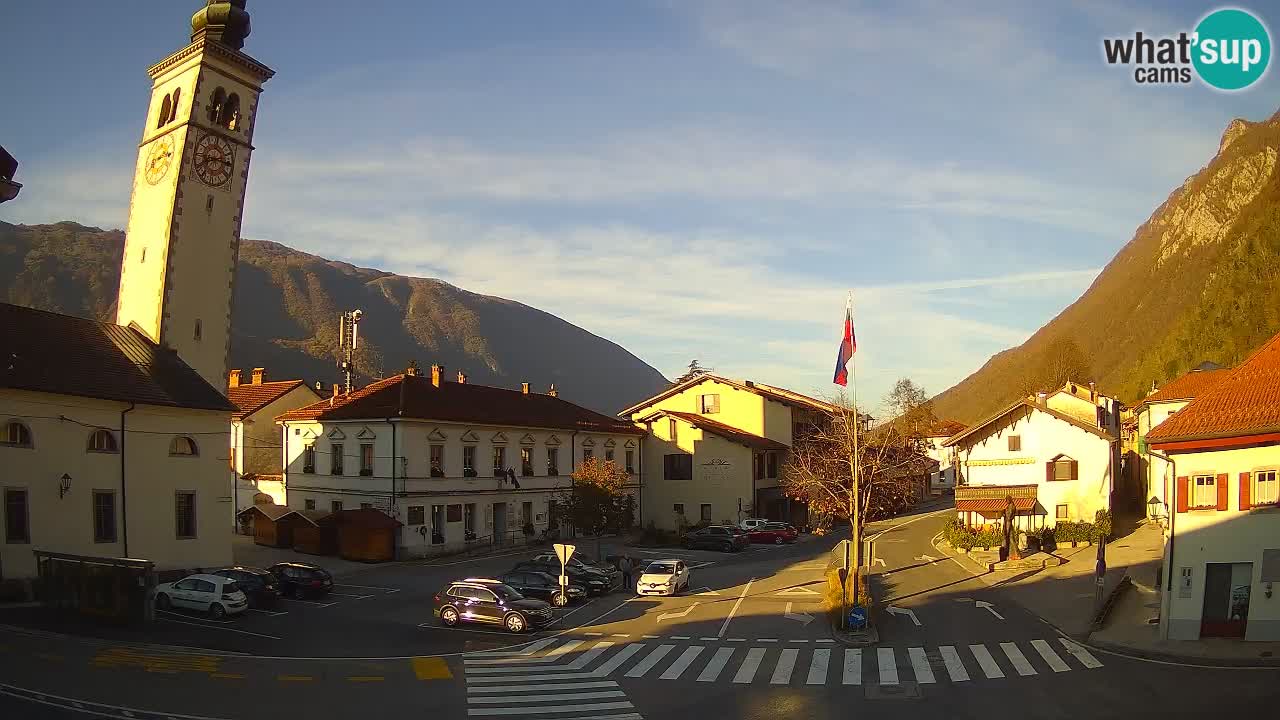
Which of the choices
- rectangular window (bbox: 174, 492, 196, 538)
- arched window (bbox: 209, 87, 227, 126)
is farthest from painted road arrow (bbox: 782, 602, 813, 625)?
arched window (bbox: 209, 87, 227, 126)

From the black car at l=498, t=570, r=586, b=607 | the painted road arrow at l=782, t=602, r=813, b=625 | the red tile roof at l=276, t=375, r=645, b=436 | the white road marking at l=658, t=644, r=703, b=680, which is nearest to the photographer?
the white road marking at l=658, t=644, r=703, b=680

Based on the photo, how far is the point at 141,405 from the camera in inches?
1427

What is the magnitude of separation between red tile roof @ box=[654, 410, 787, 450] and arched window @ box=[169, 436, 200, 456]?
34.9 m

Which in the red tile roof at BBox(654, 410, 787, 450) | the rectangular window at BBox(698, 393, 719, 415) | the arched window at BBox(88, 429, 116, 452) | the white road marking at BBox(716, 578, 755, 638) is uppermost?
the rectangular window at BBox(698, 393, 719, 415)

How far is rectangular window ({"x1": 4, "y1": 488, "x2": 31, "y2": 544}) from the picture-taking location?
31.3m

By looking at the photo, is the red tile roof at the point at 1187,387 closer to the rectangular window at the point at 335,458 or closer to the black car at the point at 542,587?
the black car at the point at 542,587

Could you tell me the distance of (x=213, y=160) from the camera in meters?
44.2

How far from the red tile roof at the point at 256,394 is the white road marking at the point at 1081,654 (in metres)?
48.7

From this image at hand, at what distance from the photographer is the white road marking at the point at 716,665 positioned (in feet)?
A: 74.1

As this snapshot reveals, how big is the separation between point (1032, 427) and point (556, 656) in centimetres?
3625

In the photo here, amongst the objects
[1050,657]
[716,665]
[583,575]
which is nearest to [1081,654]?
[1050,657]

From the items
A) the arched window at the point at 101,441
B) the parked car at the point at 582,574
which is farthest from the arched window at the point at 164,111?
the parked car at the point at 582,574

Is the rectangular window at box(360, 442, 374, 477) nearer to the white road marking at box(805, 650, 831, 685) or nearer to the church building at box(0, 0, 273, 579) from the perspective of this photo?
the church building at box(0, 0, 273, 579)

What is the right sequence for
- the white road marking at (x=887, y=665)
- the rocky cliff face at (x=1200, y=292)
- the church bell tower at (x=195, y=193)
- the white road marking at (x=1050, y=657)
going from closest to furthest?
the white road marking at (x=887, y=665) < the white road marking at (x=1050, y=657) < the church bell tower at (x=195, y=193) < the rocky cliff face at (x=1200, y=292)
